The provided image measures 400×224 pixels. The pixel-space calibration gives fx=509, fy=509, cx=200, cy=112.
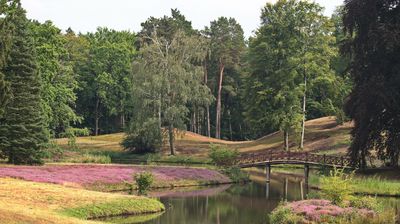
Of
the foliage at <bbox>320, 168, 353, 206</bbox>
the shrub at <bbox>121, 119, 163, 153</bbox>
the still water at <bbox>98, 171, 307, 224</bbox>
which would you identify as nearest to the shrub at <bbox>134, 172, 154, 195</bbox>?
the still water at <bbox>98, 171, 307, 224</bbox>

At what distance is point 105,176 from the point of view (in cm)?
4156

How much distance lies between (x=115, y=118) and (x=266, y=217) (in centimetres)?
8732

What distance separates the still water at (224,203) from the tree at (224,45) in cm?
5375

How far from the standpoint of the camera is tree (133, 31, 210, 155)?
65.4 meters

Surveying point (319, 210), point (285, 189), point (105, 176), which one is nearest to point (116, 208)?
point (319, 210)

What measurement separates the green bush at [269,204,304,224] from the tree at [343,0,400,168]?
1650 centimetres

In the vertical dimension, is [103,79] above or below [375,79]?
above

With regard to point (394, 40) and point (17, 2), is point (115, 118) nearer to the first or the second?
point (17, 2)

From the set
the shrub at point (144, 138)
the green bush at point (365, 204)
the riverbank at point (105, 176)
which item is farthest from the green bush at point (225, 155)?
the green bush at point (365, 204)

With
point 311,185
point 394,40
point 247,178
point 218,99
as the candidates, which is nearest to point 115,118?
point 218,99

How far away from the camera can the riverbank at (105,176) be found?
37256 mm

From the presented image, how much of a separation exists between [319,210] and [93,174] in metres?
21.8

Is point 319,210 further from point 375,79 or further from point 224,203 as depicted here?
point 375,79

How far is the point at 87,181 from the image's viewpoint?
39.1 meters
